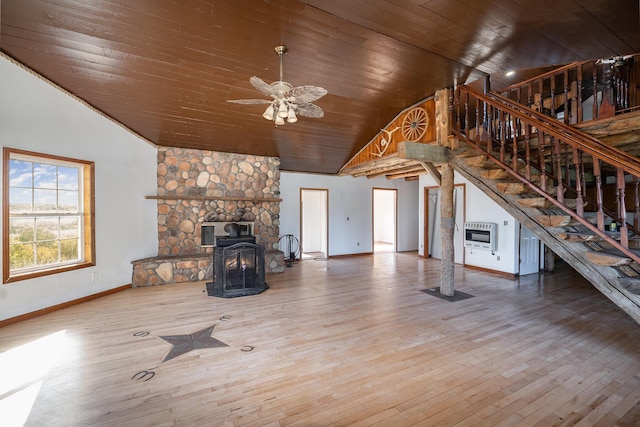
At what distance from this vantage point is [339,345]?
9.78ft

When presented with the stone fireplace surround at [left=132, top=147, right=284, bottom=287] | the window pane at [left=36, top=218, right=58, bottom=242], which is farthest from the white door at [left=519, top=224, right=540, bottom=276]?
the window pane at [left=36, top=218, right=58, bottom=242]

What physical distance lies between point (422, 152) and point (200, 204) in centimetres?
450

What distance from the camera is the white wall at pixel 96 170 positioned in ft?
11.3

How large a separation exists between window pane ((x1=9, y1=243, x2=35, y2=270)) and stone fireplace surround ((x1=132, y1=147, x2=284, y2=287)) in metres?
1.53

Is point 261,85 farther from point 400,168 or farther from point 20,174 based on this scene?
point 400,168

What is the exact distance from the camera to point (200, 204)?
5992 millimetres

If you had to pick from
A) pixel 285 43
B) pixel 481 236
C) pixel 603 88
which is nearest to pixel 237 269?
pixel 285 43

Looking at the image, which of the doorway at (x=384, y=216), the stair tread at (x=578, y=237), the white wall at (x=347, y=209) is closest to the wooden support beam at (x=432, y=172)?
the stair tread at (x=578, y=237)

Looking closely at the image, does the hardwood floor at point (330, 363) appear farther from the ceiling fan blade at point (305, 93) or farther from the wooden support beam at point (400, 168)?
the wooden support beam at point (400, 168)

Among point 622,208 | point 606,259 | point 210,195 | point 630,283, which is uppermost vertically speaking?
point 210,195

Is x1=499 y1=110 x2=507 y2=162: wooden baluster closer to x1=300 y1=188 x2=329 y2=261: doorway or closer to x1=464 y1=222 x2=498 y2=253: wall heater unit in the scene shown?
x1=464 y1=222 x2=498 y2=253: wall heater unit

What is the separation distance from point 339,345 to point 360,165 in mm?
4511

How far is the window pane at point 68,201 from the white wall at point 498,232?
7715 mm

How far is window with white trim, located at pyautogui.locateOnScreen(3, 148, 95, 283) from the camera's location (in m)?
3.56
